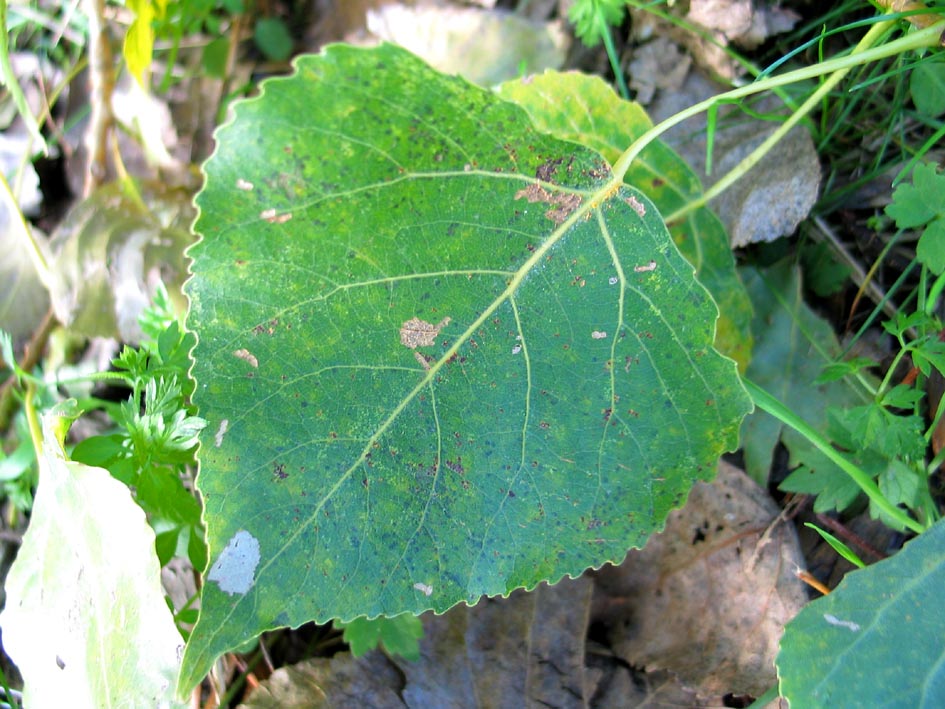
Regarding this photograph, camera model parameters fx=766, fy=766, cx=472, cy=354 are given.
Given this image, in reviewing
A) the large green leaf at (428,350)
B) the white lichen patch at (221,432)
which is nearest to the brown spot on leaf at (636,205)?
the large green leaf at (428,350)

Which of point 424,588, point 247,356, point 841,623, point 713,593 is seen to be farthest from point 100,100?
point 841,623

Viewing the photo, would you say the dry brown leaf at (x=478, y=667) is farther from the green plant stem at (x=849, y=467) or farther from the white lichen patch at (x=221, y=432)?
the white lichen patch at (x=221, y=432)

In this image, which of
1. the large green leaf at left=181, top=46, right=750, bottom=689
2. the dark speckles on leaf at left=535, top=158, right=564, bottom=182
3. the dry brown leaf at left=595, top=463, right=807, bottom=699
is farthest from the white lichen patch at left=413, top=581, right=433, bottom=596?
the dark speckles on leaf at left=535, top=158, right=564, bottom=182

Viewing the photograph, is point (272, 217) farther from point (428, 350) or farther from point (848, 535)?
point (848, 535)

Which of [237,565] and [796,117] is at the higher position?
[796,117]

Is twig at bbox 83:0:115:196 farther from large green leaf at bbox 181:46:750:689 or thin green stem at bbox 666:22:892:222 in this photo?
thin green stem at bbox 666:22:892:222

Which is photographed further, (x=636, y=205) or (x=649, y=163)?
(x=649, y=163)
